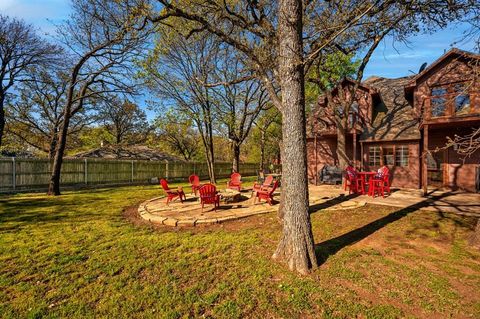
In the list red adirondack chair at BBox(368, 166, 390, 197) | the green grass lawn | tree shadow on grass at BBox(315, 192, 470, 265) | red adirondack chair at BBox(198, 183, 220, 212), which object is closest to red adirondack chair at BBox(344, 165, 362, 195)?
red adirondack chair at BBox(368, 166, 390, 197)

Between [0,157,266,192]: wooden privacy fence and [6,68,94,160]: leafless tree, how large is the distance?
9219 mm

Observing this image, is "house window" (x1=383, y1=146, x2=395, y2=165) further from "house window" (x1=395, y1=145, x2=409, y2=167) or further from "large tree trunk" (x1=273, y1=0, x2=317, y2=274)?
"large tree trunk" (x1=273, y1=0, x2=317, y2=274)

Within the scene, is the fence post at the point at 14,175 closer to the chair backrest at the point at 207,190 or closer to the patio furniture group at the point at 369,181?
the chair backrest at the point at 207,190

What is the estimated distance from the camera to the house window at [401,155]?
1339cm

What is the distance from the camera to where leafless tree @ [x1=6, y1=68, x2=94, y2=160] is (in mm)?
22172

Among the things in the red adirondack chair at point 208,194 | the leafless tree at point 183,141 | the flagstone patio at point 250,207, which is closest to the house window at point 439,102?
the flagstone patio at point 250,207

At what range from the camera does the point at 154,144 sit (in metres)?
35.2

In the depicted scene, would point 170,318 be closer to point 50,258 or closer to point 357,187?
point 50,258

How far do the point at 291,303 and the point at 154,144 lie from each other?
35171mm

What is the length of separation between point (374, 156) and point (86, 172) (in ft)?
64.3

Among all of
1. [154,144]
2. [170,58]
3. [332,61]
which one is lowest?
[154,144]

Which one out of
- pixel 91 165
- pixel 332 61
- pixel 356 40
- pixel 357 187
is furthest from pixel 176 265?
pixel 91 165

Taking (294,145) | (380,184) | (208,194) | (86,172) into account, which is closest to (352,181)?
(380,184)

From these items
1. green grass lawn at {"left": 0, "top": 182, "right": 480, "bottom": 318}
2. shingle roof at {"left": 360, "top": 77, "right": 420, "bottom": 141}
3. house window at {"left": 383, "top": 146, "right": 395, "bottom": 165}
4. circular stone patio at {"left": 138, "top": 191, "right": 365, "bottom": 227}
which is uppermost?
shingle roof at {"left": 360, "top": 77, "right": 420, "bottom": 141}
